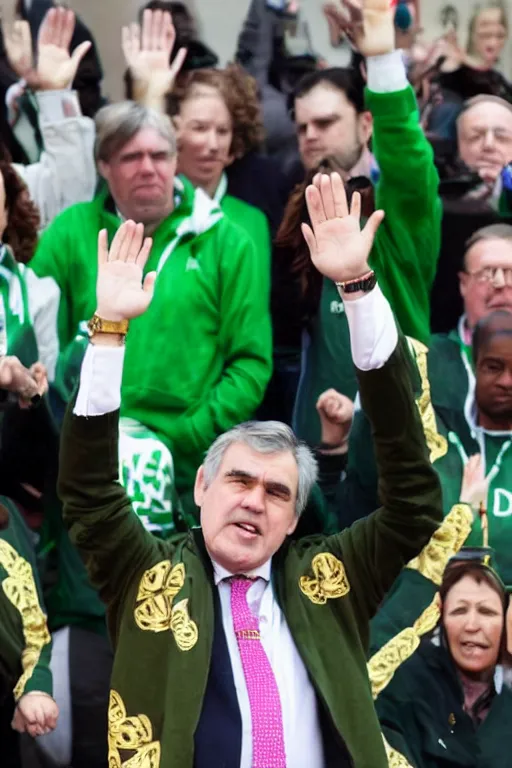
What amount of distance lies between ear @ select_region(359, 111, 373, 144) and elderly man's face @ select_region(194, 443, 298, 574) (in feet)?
6.03

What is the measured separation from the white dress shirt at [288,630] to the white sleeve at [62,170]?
1.87 meters

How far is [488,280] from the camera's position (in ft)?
15.2

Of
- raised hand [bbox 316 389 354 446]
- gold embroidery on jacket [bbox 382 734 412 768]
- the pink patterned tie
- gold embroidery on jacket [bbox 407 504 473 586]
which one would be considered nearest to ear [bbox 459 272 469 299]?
raised hand [bbox 316 389 354 446]

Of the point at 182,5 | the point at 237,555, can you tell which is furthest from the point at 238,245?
the point at 237,555

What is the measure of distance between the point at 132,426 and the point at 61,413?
20 centimetres

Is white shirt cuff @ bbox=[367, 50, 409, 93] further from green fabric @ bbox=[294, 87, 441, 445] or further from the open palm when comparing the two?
the open palm

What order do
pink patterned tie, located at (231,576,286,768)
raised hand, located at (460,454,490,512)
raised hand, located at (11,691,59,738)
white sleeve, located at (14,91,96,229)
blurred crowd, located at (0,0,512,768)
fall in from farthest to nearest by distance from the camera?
white sleeve, located at (14,91,96,229)
raised hand, located at (460,454,490,512)
blurred crowd, located at (0,0,512,768)
raised hand, located at (11,691,59,738)
pink patterned tie, located at (231,576,286,768)

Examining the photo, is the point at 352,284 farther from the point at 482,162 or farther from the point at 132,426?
the point at 482,162

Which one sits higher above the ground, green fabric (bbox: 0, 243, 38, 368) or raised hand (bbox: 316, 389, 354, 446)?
green fabric (bbox: 0, 243, 38, 368)

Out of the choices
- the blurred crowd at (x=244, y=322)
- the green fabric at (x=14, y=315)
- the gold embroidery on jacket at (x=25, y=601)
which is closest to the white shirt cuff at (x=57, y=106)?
the blurred crowd at (x=244, y=322)

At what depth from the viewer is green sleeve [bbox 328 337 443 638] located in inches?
125

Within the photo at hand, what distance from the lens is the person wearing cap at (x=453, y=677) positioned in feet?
13.4

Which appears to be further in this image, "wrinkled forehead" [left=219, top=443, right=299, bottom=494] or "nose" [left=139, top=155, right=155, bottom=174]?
"nose" [left=139, top=155, right=155, bottom=174]

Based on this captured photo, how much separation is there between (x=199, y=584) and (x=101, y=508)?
0.79 feet
